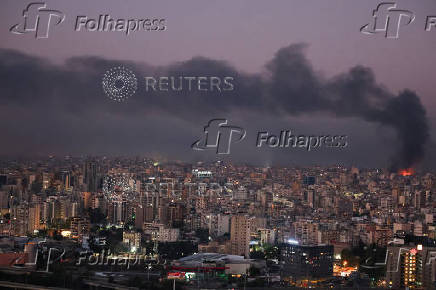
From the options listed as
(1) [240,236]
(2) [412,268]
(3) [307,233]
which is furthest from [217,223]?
(2) [412,268]

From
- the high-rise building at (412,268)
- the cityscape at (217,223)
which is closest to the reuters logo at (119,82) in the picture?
the cityscape at (217,223)

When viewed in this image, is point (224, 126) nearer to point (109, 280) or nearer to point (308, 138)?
point (308, 138)

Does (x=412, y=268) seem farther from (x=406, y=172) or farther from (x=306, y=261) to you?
(x=406, y=172)

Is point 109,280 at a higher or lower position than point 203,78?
lower

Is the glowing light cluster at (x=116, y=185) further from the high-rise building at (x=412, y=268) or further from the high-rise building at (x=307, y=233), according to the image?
the high-rise building at (x=412, y=268)

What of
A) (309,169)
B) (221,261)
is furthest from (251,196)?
(221,261)
